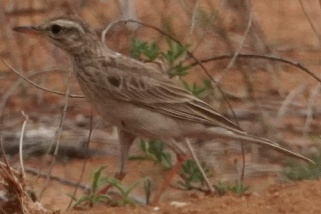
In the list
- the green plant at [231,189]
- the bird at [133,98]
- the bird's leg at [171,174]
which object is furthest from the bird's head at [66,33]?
the green plant at [231,189]

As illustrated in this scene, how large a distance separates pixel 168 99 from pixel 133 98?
0.83ft

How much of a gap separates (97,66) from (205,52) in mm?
3844

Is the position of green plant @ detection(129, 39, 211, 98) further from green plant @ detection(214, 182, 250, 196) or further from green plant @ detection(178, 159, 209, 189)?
green plant @ detection(214, 182, 250, 196)

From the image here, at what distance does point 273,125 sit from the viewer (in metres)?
8.77

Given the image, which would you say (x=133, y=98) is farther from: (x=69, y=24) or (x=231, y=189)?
(x=231, y=189)

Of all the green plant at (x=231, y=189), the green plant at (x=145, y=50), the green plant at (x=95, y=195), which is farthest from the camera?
the green plant at (x=145, y=50)

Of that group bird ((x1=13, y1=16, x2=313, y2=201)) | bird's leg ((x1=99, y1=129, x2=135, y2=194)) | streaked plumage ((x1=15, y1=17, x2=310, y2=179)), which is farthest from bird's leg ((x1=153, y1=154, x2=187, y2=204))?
bird's leg ((x1=99, y1=129, x2=135, y2=194))

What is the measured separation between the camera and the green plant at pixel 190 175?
21.3ft

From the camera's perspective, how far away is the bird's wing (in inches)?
256

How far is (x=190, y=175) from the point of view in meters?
6.53

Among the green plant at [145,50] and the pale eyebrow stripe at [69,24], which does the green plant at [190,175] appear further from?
the pale eyebrow stripe at [69,24]

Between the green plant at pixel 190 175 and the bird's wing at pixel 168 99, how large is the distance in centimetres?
25

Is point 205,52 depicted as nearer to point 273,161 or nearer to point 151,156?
point 273,161

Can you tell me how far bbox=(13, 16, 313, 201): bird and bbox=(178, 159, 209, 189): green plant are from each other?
0.49 feet
